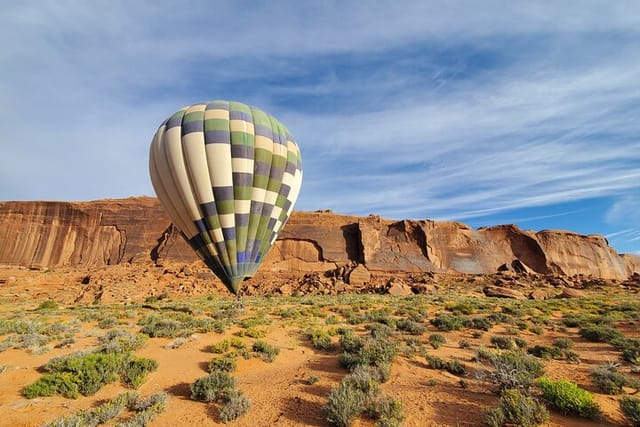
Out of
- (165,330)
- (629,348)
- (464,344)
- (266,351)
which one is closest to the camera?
(629,348)

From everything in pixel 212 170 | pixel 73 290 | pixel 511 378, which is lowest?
pixel 73 290

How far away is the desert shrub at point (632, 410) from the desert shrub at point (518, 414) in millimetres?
1329

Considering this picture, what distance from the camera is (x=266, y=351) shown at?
8.22 metres

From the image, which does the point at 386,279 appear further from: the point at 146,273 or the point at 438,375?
the point at 438,375

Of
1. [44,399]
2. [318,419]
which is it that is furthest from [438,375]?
[44,399]

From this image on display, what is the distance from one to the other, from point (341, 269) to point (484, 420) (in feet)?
122

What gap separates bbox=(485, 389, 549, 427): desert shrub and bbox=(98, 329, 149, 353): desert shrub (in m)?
9.01

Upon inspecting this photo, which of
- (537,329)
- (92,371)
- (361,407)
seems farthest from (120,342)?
(537,329)

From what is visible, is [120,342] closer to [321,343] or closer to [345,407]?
[321,343]

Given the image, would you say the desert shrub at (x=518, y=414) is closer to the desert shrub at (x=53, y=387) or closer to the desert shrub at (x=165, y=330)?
the desert shrub at (x=53, y=387)

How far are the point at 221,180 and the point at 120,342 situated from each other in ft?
22.2

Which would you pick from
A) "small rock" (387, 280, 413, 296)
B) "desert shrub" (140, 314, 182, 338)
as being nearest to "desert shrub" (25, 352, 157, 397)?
"desert shrub" (140, 314, 182, 338)

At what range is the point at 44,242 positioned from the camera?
128 ft

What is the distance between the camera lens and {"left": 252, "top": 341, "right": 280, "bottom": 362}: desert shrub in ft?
25.8
